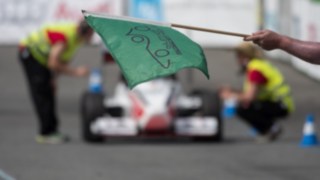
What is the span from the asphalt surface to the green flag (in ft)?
15.6

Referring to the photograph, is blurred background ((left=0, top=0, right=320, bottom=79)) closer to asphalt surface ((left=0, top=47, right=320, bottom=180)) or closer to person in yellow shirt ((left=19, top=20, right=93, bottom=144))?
asphalt surface ((left=0, top=47, right=320, bottom=180))

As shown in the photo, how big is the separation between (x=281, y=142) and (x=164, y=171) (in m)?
3.34

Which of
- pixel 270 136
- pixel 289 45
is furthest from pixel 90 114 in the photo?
pixel 289 45

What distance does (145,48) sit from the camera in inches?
307

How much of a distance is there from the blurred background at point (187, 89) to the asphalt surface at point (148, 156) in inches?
0.4

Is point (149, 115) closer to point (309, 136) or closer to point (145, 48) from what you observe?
point (309, 136)

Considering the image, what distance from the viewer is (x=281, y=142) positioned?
53.1ft

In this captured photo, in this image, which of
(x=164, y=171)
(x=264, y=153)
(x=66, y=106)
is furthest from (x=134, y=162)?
(x=66, y=106)

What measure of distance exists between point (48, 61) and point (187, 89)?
6852 millimetres

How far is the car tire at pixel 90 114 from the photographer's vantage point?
51.3ft

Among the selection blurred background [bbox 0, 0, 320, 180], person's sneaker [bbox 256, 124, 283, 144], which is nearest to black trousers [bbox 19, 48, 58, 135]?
blurred background [bbox 0, 0, 320, 180]

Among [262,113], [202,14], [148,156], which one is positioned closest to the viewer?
[148,156]

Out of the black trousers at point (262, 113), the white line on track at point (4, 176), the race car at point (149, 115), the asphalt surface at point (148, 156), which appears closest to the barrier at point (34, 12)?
the asphalt surface at point (148, 156)

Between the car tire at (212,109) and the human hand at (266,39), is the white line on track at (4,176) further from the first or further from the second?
the human hand at (266,39)
